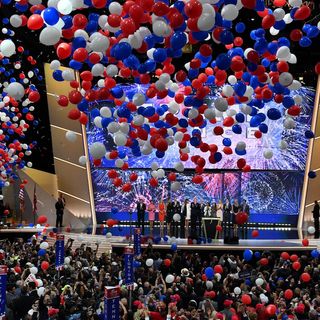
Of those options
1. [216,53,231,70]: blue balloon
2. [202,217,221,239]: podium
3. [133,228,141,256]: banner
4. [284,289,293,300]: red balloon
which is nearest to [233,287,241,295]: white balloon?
[284,289,293,300]: red balloon

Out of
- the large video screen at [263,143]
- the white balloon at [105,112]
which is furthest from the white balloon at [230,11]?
the large video screen at [263,143]

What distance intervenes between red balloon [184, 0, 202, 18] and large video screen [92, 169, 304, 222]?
1654 centimetres

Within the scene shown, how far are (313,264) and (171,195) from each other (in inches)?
410

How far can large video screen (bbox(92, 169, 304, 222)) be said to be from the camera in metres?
23.0

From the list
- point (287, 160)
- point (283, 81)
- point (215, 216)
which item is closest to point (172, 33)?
point (283, 81)

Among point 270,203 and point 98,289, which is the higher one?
point 270,203

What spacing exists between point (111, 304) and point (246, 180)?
16.7 meters

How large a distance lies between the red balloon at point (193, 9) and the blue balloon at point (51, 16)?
1388 mm

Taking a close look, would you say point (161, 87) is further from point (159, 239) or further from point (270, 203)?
point (270, 203)

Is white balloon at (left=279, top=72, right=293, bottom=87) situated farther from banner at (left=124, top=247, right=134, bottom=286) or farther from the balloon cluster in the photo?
banner at (left=124, top=247, right=134, bottom=286)

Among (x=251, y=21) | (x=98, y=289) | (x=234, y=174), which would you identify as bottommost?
(x=98, y=289)

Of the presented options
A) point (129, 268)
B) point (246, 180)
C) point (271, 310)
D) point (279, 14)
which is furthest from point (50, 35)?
point (246, 180)

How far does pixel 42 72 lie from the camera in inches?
910

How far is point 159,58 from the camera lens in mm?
7344
